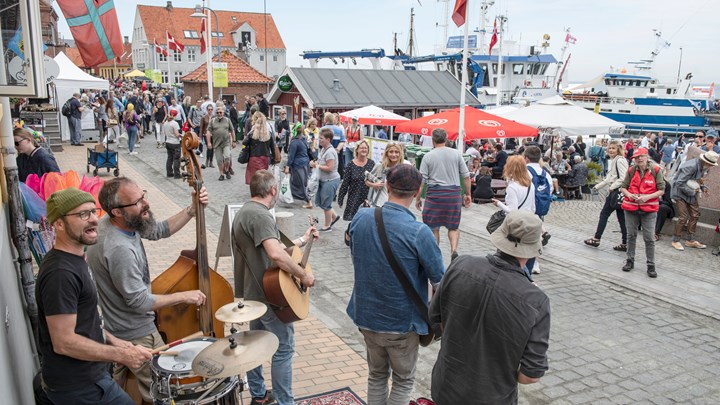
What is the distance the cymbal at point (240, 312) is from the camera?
337cm

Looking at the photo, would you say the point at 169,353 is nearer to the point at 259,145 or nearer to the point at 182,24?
the point at 259,145

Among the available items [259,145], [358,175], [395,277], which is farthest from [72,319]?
[259,145]

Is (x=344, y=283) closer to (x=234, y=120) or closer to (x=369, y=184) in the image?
(x=369, y=184)

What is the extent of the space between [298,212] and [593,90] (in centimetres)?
4956

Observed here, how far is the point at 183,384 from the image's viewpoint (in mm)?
3156

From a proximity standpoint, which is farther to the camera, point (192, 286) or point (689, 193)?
point (689, 193)

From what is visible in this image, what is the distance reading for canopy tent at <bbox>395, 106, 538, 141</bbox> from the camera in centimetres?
1353

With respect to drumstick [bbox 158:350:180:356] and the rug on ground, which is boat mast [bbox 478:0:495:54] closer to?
the rug on ground

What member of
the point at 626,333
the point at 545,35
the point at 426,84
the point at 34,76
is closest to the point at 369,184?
the point at 626,333

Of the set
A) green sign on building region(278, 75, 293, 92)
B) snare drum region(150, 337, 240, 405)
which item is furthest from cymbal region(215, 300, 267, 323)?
green sign on building region(278, 75, 293, 92)

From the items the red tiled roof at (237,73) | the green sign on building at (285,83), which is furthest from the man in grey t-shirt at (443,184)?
the red tiled roof at (237,73)

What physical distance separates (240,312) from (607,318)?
5160 millimetres

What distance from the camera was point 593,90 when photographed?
176 ft

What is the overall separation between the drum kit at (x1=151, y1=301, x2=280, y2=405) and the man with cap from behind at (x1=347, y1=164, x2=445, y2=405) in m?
0.72
